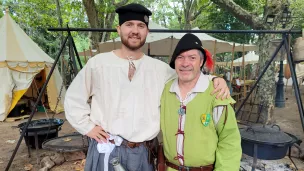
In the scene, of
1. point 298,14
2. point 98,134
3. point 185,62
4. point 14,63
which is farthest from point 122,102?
point 298,14

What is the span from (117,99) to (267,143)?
2.00 m

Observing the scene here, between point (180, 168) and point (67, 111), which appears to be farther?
point (67, 111)

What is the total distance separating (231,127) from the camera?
1.52 metres

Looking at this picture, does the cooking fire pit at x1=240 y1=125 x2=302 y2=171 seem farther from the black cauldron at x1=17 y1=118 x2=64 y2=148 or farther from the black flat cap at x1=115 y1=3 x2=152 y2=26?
the black cauldron at x1=17 y1=118 x2=64 y2=148

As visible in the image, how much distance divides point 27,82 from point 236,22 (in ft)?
43.7

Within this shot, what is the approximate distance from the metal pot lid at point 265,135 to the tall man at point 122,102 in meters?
1.59

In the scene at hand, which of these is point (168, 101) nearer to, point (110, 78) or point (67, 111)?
point (110, 78)

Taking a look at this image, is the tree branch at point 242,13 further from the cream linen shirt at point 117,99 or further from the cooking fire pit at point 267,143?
the cream linen shirt at point 117,99

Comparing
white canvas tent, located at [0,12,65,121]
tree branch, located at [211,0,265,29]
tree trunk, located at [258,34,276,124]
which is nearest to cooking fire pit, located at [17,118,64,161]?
white canvas tent, located at [0,12,65,121]

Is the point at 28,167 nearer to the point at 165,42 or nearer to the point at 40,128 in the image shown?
the point at 40,128

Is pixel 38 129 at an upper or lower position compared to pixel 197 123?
lower

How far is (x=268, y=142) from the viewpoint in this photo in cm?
270

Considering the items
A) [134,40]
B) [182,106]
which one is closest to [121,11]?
[134,40]

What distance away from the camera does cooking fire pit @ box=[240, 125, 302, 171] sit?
107 inches
